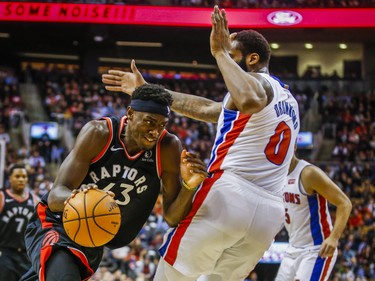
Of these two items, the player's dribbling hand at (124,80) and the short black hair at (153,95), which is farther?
the player's dribbling hand at (124,80)

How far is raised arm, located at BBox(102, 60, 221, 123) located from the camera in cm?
511

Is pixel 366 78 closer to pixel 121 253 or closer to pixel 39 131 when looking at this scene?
pixel 39 131

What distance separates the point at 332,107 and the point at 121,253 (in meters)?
14.0

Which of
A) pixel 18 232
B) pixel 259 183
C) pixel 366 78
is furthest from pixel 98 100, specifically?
pixel 259 183

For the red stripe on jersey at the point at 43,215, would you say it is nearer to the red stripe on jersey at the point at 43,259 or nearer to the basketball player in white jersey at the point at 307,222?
the red stripe on jersey at the point at 43,259

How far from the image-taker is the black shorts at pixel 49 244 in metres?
4.32

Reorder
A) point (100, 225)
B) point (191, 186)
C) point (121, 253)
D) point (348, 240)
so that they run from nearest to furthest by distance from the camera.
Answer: point (100, 225) → point (191, 186) → point (121, 253) → point (348, 240)

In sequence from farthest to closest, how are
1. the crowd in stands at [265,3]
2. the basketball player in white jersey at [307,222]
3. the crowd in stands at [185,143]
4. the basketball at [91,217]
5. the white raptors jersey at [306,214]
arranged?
the crowd in stands at [265,3], the crowd in stands at [185,143], the white raptors jersey at [306,214], the basketball player in white jersey at [307,222], the basketball at [91,217]

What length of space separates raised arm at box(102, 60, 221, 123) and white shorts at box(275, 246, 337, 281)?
75.4 inches

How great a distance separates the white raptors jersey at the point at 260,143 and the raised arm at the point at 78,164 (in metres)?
0.80

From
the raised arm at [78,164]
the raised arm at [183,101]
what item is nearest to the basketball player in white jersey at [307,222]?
the raised arm at [183,101]

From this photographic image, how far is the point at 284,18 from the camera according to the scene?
24.4 meters

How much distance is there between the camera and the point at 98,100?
23812 mm

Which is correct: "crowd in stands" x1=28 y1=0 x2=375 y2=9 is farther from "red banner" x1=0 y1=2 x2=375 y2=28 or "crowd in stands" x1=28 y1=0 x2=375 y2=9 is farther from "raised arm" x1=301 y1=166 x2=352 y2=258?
"raised arm" x1=301 y1=166 x2=352 y2=258
